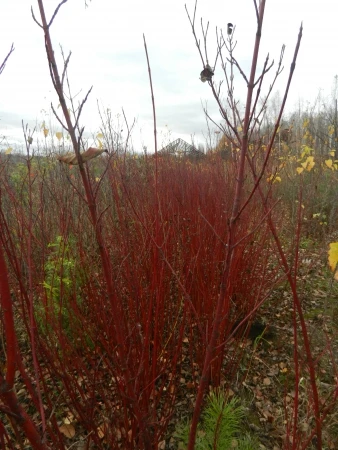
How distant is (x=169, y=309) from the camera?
2.12 m

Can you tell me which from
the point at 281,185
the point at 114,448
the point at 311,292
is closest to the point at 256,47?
the point at 114,448

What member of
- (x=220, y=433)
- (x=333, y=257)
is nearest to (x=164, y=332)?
(x=220, y=433)

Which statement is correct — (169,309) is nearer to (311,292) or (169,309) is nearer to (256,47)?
(256,47)

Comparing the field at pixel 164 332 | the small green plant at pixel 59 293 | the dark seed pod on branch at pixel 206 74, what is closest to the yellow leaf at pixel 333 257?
the field at pixel 164 332

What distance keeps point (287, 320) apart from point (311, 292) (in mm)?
703

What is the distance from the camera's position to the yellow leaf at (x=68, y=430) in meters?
1.79

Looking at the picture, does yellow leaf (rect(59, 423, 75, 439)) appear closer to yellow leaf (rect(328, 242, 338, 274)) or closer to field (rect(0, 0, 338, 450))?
field (rect(0, 0, 338, 450))

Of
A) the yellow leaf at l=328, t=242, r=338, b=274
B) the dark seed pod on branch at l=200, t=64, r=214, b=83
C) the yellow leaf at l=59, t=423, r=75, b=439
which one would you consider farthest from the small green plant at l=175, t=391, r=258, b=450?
the dark seed pod on branch at l=200, t=64, r=214, b=83

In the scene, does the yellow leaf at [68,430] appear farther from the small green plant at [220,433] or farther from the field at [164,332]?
the small green plant at [220,433]

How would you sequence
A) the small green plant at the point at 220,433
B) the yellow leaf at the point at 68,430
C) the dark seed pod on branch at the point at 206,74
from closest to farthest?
the dark seed pod on branch at the point at 206,74
the small green plant at the point at 220,433
the yellow leaf at the point at 68,430

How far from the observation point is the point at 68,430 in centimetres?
183

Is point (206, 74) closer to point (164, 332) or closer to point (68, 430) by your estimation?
point (164, 332)

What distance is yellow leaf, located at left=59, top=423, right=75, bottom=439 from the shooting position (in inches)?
70.6

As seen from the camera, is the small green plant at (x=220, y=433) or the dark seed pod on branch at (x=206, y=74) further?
the small green plant at (x=220, y=433)
